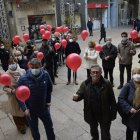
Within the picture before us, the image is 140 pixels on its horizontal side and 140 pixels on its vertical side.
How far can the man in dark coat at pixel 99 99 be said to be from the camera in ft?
8.74

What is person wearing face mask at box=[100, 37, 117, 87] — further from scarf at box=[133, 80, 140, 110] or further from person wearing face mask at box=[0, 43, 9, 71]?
person wearing face mask at box=[0, 43, 9, 71]

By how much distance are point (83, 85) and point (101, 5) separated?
1002 inches

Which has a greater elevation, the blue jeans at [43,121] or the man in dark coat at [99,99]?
the man in dark coat at [99,99]

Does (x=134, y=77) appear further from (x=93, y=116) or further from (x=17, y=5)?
(x=17, y=5)

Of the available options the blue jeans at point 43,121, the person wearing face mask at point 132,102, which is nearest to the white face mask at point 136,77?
the person wearing face mask at point 132,102

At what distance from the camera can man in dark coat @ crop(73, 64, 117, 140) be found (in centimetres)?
266

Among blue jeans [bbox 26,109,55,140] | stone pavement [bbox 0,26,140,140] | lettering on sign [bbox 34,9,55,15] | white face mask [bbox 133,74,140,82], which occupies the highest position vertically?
lettering on sign [bbox 34,9,55,15]

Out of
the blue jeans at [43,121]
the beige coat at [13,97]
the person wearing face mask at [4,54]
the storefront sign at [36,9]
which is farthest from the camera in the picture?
the storefront sign at [36,9]

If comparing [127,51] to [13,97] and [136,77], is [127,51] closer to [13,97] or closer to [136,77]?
[136,77]

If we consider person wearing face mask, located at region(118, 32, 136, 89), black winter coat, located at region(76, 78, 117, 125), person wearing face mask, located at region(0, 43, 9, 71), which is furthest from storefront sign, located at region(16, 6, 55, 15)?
black winter coat, located at region(76, 78, 117, 125)

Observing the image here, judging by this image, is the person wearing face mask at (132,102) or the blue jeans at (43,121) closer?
the person wearing face mask at (132,102)

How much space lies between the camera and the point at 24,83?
2.82m

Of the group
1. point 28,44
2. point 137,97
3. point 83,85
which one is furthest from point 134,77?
point 28,44

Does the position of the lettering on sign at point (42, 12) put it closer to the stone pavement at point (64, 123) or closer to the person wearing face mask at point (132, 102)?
the stone pavement at point (64, 123)
